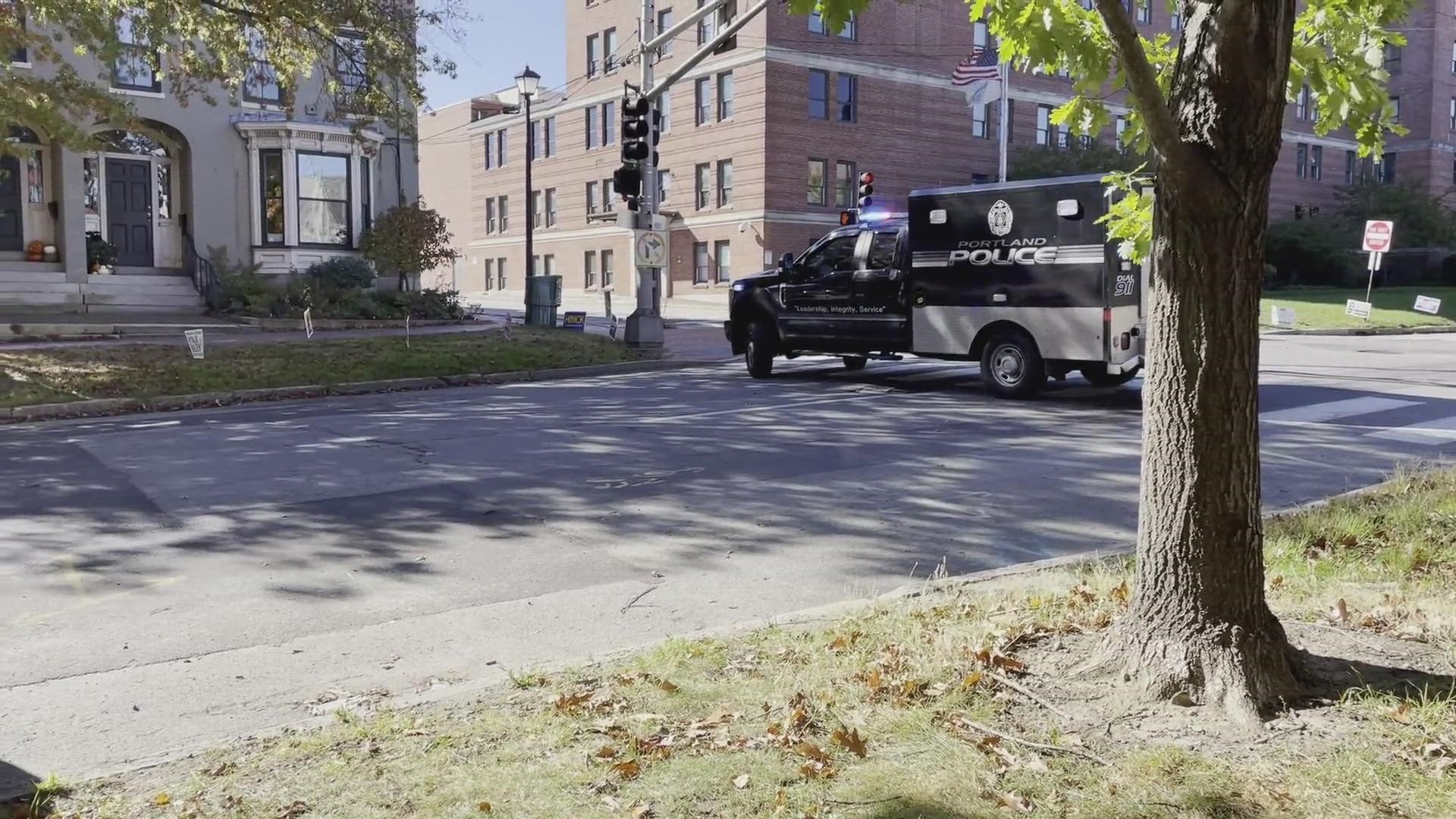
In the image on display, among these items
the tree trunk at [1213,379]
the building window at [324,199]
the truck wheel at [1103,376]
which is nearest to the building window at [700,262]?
the building window at [324,199]

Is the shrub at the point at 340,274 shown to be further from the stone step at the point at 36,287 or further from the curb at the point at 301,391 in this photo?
the curb at the point at 301,391

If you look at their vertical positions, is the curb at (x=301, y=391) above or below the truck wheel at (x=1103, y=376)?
below

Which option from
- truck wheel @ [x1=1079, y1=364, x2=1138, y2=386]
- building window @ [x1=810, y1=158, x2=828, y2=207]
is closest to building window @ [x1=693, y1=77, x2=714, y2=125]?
building window @ [x1=810, y1=158, x2=828, y2=207]

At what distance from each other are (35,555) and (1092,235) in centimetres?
1103

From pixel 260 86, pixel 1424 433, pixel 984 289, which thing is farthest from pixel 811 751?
pixel 260 86

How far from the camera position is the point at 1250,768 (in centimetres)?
357

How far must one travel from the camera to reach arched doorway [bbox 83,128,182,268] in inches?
1048

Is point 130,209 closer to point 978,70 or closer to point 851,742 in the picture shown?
point 978,70

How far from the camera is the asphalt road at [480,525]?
213 inches

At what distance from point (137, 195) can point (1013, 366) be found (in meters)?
21.2

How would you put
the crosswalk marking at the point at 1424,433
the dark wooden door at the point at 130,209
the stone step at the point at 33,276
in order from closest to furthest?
the crosswalk marking at the point at 1424,433 → the stone step at the point at 33,276 → the dark wooden door at the point at 130,209

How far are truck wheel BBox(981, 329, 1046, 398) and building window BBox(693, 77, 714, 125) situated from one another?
33.6 m

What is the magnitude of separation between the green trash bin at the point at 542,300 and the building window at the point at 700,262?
2161 centimetres

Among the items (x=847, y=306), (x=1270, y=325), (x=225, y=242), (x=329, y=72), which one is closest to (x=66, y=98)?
(x=329, y=72)
